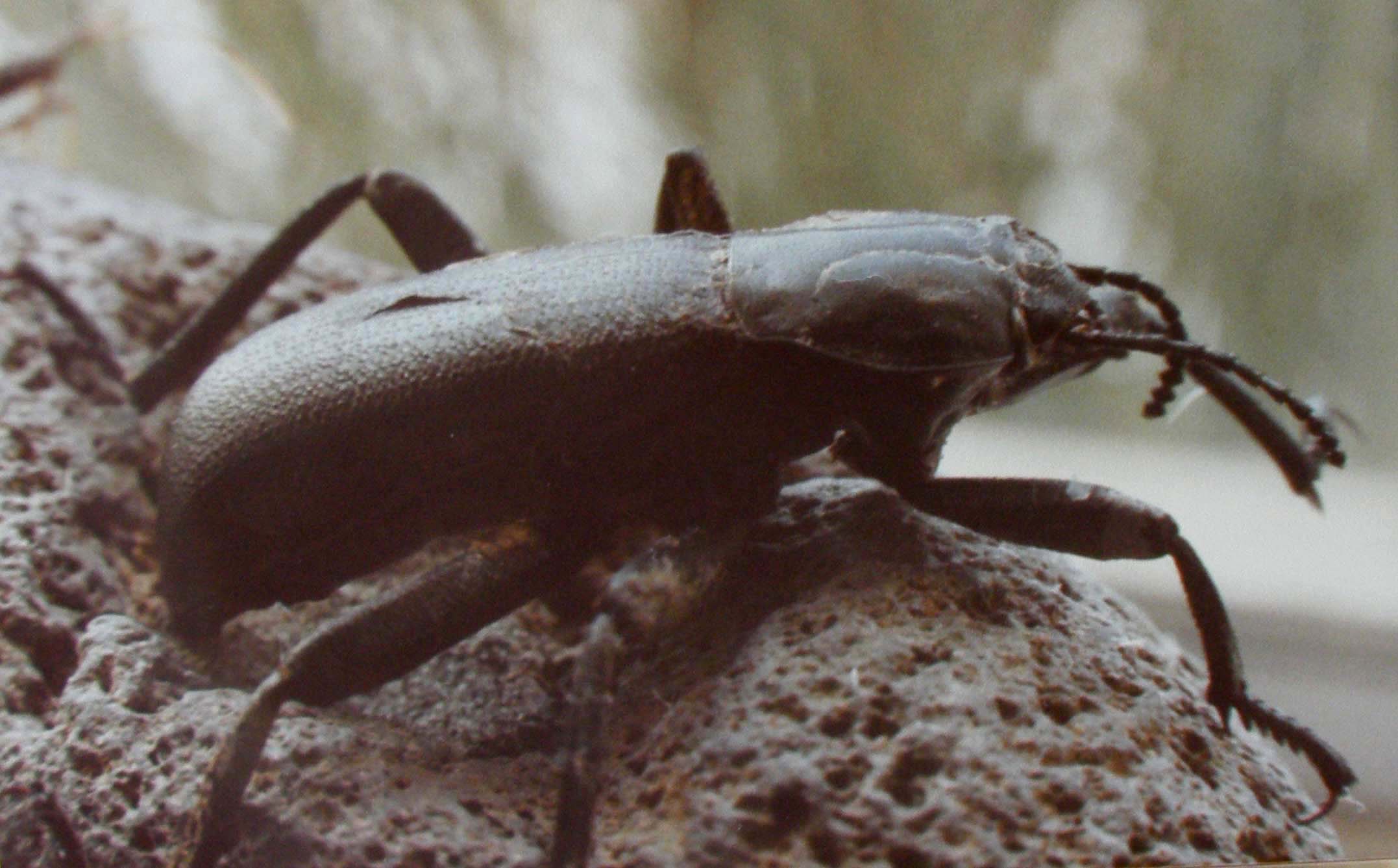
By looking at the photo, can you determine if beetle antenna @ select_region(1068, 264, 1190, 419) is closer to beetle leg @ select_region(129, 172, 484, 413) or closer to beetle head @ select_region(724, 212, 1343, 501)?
beetle head @ select_region(724, 212, 1343, 501)

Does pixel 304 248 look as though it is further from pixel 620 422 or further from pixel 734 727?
pixel 734 727

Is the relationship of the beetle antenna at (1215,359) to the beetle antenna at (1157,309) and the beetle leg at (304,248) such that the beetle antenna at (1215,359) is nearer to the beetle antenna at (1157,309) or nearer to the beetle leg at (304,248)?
the beetle antenna at (1157,309)

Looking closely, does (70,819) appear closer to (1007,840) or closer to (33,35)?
(1007,840)

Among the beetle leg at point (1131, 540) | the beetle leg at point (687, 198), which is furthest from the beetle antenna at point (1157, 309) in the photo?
the beetle leg at point (687, 198)

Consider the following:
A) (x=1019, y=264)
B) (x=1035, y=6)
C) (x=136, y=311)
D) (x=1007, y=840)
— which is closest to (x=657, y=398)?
(x=1019, y=264)

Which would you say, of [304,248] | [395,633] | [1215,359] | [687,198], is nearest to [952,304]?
[1215,359]

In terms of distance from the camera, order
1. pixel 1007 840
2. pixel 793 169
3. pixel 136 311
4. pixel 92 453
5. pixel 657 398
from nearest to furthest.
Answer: pixel 1007 840, pixel 657 398, pixel 92 453, pixel 793 169, pixel 136 311

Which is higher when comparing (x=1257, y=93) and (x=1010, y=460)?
(x=1257, y=93)
